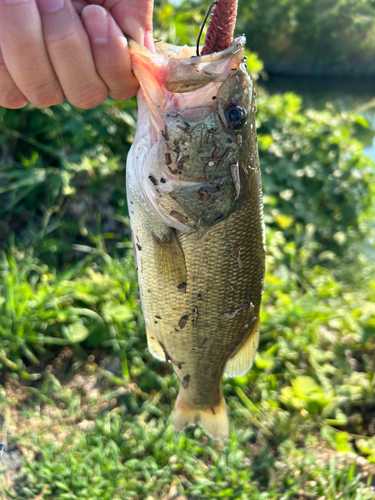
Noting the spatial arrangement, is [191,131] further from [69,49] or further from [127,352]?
[127,352]

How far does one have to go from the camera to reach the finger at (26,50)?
105cm

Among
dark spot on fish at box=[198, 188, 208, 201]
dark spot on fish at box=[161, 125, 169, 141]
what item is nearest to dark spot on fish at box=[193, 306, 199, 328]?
dark spot on fish at box=[198, 188, 208, 201]

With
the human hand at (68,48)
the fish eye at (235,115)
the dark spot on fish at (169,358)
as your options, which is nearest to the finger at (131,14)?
the human hand at (68,48)

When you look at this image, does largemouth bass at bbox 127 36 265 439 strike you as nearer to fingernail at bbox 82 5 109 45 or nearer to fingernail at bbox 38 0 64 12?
fingernail at bbox 82 5 109 45

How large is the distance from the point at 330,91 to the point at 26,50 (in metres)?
18.8

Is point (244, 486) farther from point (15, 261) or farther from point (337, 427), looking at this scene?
point (15, 261)

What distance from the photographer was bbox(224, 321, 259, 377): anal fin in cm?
168

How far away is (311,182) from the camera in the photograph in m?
5.26

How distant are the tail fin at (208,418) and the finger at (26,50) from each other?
1.54m

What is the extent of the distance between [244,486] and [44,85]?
237cm

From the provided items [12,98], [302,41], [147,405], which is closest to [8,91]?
[12,98]

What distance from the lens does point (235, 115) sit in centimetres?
127

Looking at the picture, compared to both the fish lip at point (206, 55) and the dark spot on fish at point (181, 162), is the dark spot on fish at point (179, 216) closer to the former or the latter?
the dark spot on fish at point (181, 162)

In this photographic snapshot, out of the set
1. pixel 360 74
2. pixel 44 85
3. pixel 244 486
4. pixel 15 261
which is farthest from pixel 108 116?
pixel 360 74
